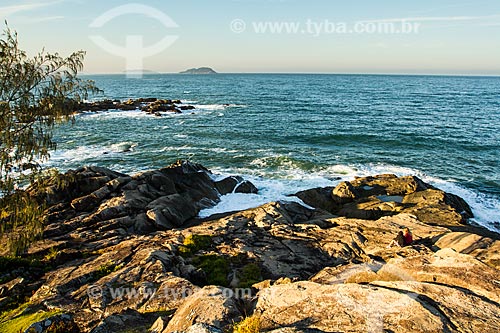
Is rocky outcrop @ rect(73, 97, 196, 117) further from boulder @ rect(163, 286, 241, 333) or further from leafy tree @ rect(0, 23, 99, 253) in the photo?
boulder @ rect(163, 286, 241, 333)

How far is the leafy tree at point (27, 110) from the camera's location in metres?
11.8

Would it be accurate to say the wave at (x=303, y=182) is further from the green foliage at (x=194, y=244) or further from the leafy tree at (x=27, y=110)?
the leafy tree at (x=27, y=110)

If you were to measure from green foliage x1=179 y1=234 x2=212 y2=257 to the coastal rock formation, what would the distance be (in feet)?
0.35

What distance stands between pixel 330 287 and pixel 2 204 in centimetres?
1343

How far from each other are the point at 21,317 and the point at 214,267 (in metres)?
8.07

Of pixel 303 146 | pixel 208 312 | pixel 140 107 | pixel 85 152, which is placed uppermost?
pixel 140 107

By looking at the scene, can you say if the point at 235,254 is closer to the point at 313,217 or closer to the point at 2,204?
the point at 313,217

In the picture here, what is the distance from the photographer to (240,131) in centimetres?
6197

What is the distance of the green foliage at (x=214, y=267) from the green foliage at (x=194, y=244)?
0.93 metres

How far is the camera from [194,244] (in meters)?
18.0

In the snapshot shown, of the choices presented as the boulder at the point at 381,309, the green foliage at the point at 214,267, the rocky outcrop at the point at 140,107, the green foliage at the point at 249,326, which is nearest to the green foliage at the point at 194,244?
the green foliage at the point at 214,267

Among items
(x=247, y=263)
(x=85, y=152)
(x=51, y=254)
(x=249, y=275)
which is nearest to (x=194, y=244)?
(x=247, y=263)

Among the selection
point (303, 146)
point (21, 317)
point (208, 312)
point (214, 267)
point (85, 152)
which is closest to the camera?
point (208, 312)

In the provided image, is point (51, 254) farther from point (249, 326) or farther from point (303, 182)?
point (303, 182)
